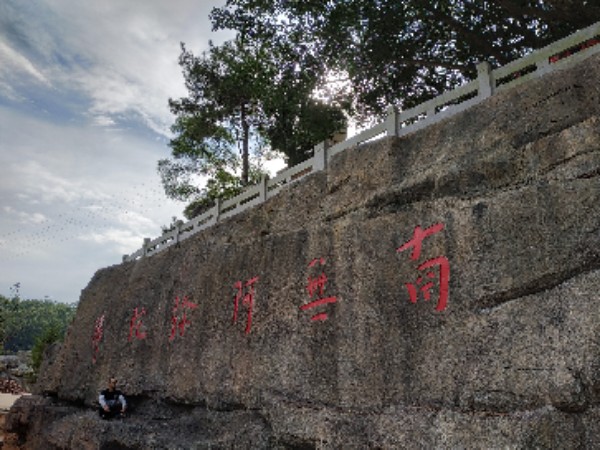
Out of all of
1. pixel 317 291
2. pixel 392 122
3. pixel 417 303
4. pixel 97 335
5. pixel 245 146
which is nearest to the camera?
pixel 417 303

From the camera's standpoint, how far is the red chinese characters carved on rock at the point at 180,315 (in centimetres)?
901

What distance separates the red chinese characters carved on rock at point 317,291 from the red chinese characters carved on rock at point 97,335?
322 inches

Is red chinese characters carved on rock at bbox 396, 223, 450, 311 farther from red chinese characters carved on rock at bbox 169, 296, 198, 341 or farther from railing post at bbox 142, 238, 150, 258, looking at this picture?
railing post at bbox 142, 238, 150, 258

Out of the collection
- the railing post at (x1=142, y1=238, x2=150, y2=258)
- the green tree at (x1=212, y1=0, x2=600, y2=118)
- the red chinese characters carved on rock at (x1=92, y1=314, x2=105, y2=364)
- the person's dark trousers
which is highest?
the green tree at (x1=212, y1=0, x2=600, y2=118)

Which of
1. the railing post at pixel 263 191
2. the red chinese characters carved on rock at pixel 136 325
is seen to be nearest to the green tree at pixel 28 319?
the red chinese characters carved on rock at pixel 136 325

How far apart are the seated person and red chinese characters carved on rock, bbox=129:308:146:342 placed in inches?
57.6

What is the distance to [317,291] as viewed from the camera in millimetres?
6328

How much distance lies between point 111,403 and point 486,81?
8824mm

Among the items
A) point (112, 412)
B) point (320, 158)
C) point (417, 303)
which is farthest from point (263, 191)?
point (112, 412)

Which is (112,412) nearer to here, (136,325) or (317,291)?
(136,325)

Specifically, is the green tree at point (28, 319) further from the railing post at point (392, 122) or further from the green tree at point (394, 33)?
the railing post at point (392, 122)

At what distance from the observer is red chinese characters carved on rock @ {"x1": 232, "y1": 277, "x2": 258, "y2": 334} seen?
739cm

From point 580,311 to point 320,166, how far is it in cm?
469

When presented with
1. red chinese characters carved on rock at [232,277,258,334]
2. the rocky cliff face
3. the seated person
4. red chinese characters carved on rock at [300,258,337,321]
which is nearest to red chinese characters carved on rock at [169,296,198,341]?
the rocky cliff face
